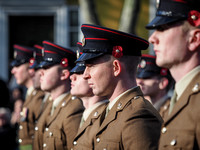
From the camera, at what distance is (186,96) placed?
2521mm

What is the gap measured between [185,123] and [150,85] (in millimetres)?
3605

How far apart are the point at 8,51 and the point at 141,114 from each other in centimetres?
1274

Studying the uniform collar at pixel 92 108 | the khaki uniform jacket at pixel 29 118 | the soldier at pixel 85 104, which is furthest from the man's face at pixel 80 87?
the khaki uniform jacket at pixel 29 118

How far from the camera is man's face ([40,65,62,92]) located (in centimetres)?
538

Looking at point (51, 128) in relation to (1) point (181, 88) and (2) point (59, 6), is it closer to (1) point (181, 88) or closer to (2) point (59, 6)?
(1) point (181, 88)

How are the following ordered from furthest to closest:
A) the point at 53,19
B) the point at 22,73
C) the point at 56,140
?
1. the point at 53,19
2. the point at 22,73
3. the point at 56,140

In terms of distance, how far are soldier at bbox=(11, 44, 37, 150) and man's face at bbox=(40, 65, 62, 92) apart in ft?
6.12

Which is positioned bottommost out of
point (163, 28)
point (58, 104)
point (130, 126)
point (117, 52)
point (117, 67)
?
point (58, 104)

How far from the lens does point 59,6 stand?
15.0 metres

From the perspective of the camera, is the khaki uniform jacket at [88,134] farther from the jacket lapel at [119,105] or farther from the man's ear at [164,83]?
the man's ear at [164,83]

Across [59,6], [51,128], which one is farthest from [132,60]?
[59,6]

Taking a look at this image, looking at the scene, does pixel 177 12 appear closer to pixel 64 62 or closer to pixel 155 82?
pixel 64 62

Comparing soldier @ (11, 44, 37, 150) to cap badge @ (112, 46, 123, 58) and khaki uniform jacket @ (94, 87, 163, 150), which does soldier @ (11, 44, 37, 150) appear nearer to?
khaki uniform jacket @ (94, 87, 163, 150)

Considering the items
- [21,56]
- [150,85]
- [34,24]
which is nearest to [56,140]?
[150,85]
